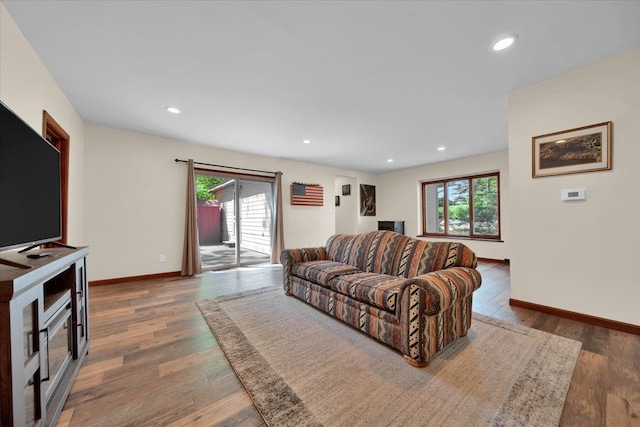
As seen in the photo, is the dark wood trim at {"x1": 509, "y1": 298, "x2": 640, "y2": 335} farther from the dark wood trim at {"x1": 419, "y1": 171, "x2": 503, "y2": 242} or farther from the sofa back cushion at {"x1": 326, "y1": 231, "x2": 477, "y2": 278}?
the dark wood trim at {"x1": 419, "y1": 171, "x2": 503, "y2": 242}

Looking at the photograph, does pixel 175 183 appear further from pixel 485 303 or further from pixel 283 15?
pixel 485 303

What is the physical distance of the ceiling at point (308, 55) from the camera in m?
1.64

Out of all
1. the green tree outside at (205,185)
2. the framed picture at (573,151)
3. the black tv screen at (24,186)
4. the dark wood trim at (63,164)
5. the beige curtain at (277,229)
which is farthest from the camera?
the beige curtain at (277,229)

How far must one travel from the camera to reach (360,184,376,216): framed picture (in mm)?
7363

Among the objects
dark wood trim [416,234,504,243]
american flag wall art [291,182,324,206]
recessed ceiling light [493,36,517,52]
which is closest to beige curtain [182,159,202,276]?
american flag wall art [291,182,324,206]

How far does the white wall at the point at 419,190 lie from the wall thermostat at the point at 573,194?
2.96 metres

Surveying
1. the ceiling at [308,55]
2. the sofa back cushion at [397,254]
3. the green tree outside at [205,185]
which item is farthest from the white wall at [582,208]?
the green tree outside at [205,185]

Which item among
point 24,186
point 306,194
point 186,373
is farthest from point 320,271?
point 306,194

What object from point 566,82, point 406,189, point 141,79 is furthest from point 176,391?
point 406,189

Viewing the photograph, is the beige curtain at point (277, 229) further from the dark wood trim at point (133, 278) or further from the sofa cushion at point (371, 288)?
the sofa cushion at point (371, 288)

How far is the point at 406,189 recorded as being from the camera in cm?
689

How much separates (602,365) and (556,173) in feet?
5.73

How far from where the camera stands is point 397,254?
8.25ft

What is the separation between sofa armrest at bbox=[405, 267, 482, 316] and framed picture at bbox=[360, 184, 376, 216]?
5.45 meters
